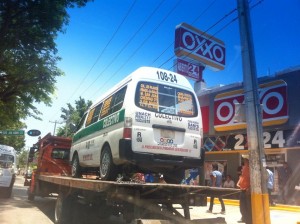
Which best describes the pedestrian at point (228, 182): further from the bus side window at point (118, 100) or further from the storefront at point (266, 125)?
the bus side window at point (118, 100)

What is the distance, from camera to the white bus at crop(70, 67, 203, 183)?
6.32 m

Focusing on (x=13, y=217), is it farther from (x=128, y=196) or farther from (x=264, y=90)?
(x=264, y=90)

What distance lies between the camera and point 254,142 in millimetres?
7957

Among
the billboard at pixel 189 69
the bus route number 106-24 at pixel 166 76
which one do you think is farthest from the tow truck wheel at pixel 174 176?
the billboard at pixel 189 69

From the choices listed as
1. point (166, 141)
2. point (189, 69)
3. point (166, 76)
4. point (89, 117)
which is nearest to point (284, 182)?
point (189, 69)

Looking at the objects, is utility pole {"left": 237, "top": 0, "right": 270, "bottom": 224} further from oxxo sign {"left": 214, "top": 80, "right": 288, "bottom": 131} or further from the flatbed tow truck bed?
oxxo sign {"left": 214, "top": 80, "right": 288, "bottom": 131}

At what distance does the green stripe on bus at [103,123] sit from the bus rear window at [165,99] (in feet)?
1.58

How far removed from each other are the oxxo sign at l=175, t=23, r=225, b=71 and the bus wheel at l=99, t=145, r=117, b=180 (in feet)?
40.9

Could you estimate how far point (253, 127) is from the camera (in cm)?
805

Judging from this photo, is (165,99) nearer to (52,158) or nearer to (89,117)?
(89,117)

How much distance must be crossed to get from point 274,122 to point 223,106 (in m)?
3.39

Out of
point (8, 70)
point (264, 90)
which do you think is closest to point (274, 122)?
point (264, 90)

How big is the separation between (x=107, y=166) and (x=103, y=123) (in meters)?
1.24

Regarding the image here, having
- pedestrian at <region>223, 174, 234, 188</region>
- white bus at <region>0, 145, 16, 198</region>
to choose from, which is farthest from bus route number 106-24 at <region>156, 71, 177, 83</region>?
white bus at <region>0, 145, 16, 198</region>
